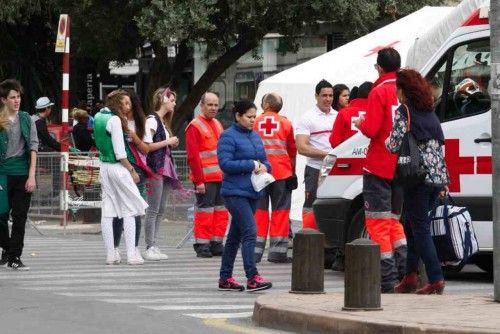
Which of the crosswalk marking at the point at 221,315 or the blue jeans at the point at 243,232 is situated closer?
the crosswalk marking at the point at 221,315

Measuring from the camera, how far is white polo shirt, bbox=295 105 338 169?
51.9ft

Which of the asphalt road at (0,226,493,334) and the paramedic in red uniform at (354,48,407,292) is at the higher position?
the paramedic in red uniform at (354,48,407,292)

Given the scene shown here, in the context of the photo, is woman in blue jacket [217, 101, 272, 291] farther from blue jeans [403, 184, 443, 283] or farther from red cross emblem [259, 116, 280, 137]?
red cross emblem [259, 116, 280, 137]

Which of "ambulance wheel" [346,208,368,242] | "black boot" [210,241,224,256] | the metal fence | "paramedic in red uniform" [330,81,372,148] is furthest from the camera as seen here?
the metal fence

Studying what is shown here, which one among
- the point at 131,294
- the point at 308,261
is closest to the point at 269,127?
the point at 131,294

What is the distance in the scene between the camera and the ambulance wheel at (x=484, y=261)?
1452 cm

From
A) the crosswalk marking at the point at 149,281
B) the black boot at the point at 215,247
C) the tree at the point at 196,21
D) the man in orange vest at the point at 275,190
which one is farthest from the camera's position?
the tree at the point at 196,21

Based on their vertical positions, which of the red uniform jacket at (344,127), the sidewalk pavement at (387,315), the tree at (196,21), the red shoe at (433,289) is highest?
the tree at (196,21)

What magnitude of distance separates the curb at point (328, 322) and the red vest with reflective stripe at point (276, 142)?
15.9 feet

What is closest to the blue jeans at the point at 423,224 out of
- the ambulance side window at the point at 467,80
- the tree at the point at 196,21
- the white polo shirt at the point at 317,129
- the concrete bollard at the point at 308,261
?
the concrete bollard at the point at 308,261

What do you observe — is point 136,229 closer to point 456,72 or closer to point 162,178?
point 162,178

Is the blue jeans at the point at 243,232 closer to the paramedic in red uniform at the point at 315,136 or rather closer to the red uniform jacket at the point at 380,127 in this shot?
the red uniform jacket at the point at 380,127

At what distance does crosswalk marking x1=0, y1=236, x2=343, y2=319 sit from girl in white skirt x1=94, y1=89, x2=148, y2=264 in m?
0.31

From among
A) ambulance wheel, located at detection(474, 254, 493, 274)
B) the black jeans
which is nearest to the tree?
the black jeans
